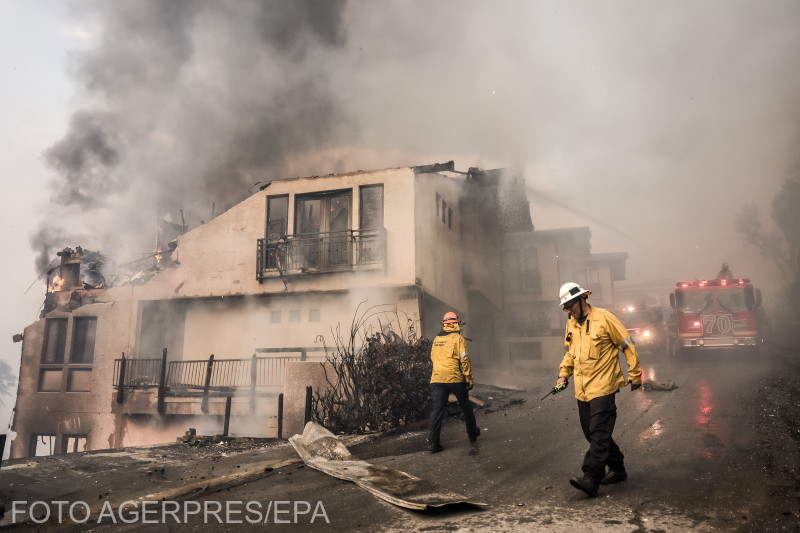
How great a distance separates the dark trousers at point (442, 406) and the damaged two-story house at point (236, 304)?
23.7 ft

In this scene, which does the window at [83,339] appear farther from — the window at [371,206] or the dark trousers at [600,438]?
the dark trousers at [600,438]

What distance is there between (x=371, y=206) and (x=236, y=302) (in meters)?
5.22

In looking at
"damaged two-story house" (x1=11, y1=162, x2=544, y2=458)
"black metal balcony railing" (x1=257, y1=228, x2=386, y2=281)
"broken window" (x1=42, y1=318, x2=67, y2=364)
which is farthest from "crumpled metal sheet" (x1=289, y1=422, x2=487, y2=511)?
"broken window" (x1=42, y1=318, x2=67, y2=364)

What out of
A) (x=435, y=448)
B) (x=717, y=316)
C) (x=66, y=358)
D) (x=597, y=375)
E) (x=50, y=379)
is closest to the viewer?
(x=597, y=375)

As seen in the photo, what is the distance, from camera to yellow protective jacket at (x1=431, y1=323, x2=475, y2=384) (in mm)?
7168

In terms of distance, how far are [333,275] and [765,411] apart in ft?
35.9

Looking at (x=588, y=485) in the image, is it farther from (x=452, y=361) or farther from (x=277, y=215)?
(x=277, y=215)

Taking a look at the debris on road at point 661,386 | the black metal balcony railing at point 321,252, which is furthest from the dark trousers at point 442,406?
the black metal balcony railing at point 321,252

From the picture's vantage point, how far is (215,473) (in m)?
6.71

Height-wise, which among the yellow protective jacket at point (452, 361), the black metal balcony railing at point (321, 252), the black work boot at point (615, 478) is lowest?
the black work boot at point (615, 478)

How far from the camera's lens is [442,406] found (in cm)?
707

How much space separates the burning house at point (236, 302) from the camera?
50.4 ft

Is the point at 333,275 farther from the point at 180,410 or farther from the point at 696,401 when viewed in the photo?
the point at 696,401

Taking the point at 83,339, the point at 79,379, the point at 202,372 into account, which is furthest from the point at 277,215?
the point at 79,379
